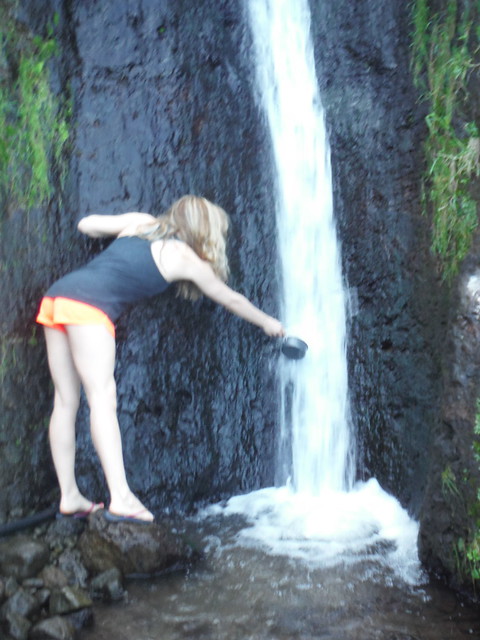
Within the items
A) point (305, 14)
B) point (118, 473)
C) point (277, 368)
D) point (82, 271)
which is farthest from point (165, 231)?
point (305, 14)

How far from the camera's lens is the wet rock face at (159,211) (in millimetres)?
4434

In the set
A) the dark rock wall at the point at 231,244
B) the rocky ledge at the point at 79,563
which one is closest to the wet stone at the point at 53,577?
the rocky ledge at the point at 79,563

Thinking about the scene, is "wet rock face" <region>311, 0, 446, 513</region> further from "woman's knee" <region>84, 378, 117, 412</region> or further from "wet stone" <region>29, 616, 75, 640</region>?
"wet stone" <region>29, 616, 75, 640</region>

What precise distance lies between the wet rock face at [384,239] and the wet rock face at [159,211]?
66cm

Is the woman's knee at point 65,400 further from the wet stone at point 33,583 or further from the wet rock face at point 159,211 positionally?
the wet stone at point 33,583

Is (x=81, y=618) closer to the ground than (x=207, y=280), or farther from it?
closer to the ground

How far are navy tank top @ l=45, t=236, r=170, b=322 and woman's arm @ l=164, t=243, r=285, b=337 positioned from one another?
11 centimetres

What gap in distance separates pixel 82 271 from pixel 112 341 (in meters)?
0.43

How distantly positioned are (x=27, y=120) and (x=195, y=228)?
57.6 inches

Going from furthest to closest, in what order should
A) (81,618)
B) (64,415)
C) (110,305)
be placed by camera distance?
(64,415), (110,305), (81,618)

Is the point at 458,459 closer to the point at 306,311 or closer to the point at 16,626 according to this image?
the point at 306,311

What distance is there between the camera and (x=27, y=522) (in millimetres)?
4176

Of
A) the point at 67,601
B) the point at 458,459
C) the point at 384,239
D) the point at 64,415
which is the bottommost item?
the point at 67,601

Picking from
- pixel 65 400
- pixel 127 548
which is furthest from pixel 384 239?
pixel 127 548
